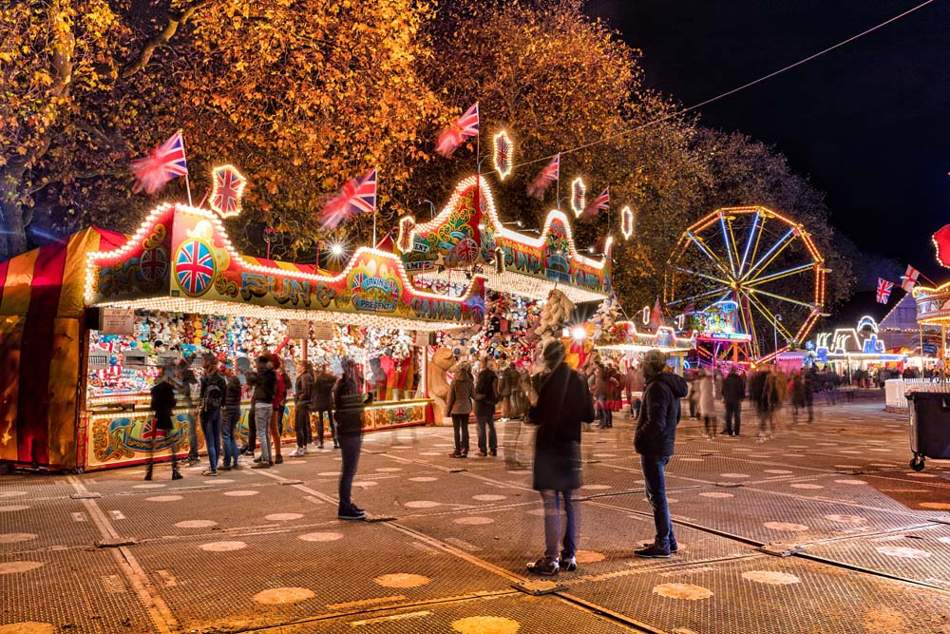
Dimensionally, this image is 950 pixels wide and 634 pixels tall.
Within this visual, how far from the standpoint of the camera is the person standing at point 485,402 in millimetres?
12828

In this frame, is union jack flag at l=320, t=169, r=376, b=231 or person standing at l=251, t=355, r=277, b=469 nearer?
person standing at l=251, t=355, r=277, b=469

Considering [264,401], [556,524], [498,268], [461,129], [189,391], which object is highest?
[461,129]

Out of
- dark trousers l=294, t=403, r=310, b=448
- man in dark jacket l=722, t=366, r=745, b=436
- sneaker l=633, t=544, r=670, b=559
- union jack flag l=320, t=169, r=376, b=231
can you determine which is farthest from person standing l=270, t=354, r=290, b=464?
man in dark jacket l=722, t=366, r=745, b=436

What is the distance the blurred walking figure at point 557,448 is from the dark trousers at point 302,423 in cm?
866

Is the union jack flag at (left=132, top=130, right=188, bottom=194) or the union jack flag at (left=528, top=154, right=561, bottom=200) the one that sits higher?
the union jack flag at (left=528, top=154, right=561, bottom=200)

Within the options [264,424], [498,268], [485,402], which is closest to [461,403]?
[485,402]

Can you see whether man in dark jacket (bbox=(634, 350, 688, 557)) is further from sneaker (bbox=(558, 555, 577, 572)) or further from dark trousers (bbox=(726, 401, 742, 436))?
dark trousers (bbox=(726, 401, 742, 436))

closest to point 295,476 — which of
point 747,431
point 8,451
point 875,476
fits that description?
point 8,451

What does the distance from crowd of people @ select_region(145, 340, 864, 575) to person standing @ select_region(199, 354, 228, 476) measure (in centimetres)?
2

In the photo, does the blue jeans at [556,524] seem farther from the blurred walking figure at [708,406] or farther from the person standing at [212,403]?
the blurred walking figure at [708,406]

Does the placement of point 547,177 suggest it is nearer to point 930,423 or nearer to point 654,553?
point 930,423

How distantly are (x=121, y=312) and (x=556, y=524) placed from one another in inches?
347

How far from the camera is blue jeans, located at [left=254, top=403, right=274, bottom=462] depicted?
38.3 ft

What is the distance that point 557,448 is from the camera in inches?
221
